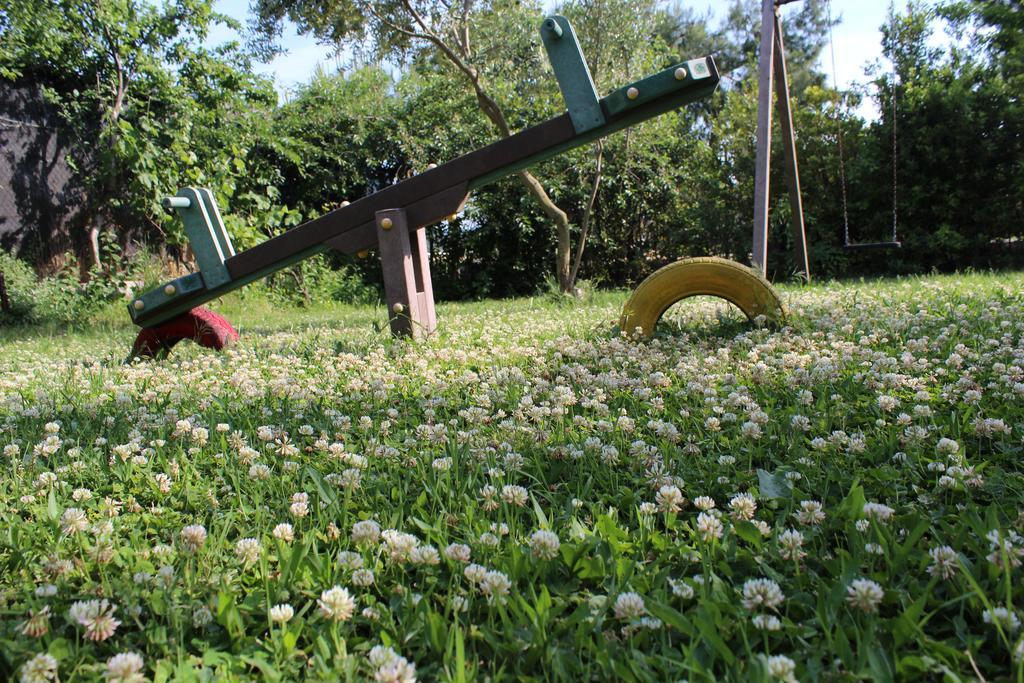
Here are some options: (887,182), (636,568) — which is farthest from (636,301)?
(887,182)

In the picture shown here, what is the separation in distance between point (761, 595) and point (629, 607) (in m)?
0.27

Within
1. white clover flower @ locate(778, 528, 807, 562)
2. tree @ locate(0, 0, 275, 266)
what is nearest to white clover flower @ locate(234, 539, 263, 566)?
white clover flower @ locate(778, 528, 807, 562)

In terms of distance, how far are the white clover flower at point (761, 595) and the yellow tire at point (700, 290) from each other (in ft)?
11.3

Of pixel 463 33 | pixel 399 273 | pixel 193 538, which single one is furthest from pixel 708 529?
pixel 463 33

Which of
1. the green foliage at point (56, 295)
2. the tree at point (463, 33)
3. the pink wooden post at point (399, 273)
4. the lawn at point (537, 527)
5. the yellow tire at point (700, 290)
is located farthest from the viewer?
the tree at point (463, 33)

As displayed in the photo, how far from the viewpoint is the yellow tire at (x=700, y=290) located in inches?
184

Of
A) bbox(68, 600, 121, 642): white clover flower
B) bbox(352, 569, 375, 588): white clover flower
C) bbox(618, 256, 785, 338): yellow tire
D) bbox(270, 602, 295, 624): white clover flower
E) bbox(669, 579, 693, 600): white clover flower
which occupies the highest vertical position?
bbox(618, 256, 785, 338): yellow tire

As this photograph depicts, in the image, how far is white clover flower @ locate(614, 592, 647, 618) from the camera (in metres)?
1.36

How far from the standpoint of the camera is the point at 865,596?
1.31m

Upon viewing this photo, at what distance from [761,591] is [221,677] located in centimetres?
107

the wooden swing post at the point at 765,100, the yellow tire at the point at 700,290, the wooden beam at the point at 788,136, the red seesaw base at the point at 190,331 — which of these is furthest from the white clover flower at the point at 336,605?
the wooden beam at the point at 788,136

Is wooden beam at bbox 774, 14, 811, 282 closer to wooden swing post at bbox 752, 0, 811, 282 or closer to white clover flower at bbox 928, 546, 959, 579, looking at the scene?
wooden swing post at bbox 752, 0, 811, 282

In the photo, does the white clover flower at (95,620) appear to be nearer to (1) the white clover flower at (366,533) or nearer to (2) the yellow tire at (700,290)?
(1) the white clover flower at (366,533)

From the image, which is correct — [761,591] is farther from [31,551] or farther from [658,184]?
[658,184]
